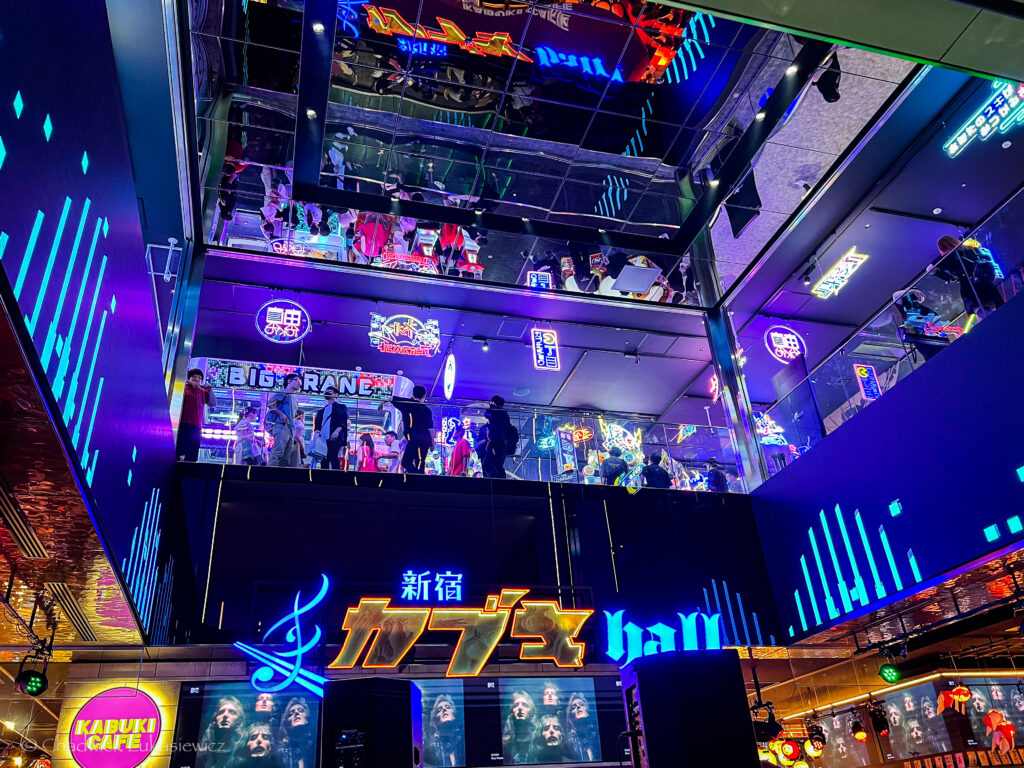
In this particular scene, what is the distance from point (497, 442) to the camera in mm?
9906

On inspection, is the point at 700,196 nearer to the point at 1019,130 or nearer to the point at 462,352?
the point at 1019,130

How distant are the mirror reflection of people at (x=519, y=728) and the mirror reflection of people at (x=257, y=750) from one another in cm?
241

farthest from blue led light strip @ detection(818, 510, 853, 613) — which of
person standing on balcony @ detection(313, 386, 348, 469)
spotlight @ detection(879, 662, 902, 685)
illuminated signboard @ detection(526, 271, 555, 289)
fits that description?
person standing on balcony @ detection(313, 386, 348, 469)

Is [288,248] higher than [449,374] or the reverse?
higher

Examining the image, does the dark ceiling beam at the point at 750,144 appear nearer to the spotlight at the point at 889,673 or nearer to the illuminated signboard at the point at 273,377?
the illuminated signboard at the point at 273,377

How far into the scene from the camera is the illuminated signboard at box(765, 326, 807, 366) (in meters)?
11.5

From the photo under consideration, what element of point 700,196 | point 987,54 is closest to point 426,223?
point 700,196

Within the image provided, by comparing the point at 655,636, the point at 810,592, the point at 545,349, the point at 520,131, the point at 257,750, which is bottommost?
the point at 257,750

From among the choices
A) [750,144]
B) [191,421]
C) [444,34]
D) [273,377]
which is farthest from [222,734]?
[750,144]

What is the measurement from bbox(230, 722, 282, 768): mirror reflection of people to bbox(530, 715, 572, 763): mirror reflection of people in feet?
9.03

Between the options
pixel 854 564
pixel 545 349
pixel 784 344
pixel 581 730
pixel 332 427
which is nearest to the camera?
pixel 854 564

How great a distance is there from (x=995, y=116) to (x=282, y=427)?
873cm

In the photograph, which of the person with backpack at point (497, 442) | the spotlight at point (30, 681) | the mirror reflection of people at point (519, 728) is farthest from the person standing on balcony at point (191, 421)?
the mirror reflection of people at point (519, 728)

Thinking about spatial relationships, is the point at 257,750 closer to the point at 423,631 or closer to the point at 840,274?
the point at 423,631
